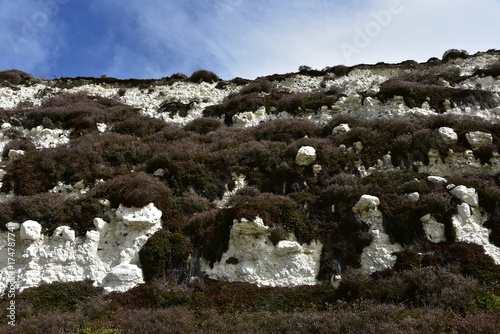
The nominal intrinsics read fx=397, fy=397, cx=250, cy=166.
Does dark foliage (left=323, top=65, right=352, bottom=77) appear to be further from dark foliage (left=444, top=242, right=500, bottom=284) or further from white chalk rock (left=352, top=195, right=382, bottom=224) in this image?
dark foliage (left=444, top=242, right=500, bottom=284)

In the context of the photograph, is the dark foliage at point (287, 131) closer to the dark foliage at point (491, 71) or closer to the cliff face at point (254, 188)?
the cliff face at point (254, 188)

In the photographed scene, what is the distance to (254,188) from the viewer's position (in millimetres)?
16156

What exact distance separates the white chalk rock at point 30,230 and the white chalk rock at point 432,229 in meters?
12.6

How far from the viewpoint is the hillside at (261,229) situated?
1034 centimetres

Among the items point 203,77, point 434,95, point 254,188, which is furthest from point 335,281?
point 203,77

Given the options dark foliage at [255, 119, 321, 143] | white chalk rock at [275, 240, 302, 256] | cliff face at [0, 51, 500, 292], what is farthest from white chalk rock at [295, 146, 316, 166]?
white chalk rock at [275, 240, 302, 256]

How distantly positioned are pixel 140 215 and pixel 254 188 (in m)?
4.74

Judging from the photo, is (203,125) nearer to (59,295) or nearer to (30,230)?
(30,230)

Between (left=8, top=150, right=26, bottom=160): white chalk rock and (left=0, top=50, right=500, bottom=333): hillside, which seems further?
(left=8, top=150, right=26, bottom=160): white chalk rock

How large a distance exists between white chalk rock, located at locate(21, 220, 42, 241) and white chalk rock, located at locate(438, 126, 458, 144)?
1647 cm

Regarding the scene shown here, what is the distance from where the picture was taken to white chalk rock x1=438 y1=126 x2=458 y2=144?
1753cm

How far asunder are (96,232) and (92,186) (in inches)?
162

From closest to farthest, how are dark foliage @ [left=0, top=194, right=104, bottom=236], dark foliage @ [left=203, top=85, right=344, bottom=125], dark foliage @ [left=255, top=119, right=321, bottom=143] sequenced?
dark foliage @ [left=0, top=194, right=104, bottom=236] → dark foliage @ [left=255, top=119, right=321, bottom=143] → dark foliage @ [left=203, top=85, right=344, bottom=125]

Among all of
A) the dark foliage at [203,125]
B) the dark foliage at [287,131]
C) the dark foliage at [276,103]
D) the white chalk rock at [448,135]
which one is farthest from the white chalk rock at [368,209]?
the dark foliage at [276,103]
